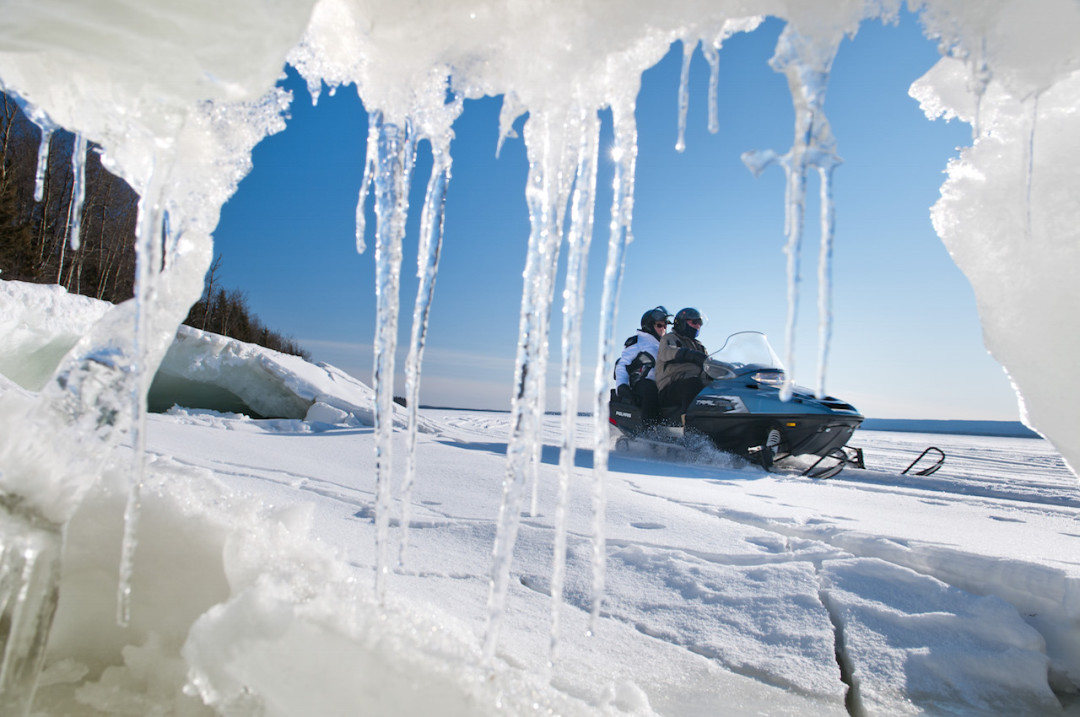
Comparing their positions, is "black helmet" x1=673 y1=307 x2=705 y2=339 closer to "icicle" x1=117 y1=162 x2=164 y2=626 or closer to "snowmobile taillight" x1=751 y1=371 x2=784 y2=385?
"snowmobile taillight" x1=751 y1=371 x2=784 y2=385

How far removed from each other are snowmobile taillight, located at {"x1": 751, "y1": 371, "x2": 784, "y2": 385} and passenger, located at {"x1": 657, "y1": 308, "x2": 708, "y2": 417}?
2.04 feet

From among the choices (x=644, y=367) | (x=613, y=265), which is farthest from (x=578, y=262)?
(x=644, y=367)

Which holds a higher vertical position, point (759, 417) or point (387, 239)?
point (387, 239)

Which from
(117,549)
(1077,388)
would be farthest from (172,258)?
(1077,388)

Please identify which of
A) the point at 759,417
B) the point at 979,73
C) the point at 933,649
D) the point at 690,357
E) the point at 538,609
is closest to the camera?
the point at 979,73

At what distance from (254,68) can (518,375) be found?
0.75 m

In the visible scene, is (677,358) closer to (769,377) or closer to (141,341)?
(769,377)

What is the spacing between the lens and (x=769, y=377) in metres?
6.18

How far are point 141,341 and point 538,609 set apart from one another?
123 centimetres

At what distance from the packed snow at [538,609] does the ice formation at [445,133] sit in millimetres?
137

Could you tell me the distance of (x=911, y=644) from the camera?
1.51 metres

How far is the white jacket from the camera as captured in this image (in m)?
7.30

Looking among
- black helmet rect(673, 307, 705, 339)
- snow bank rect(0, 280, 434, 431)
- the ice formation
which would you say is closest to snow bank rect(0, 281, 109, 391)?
snow bank rect(0, 280, 434, 431)

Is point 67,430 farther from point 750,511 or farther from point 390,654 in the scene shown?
point 750,511
